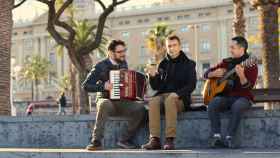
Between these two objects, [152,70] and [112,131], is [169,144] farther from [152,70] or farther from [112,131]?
[112,131]

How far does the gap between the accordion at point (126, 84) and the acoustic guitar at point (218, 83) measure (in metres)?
0.88

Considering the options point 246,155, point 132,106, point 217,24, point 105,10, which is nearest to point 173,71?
point 132,106

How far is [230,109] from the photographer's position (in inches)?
309

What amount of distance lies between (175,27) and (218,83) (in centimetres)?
9425

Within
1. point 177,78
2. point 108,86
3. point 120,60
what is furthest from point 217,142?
point 120,60

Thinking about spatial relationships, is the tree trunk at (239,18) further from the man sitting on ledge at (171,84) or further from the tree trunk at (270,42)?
the man sitting on ledge at (171,84)

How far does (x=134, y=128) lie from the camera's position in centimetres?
818

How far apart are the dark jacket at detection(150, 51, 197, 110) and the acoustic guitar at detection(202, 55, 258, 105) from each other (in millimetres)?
210

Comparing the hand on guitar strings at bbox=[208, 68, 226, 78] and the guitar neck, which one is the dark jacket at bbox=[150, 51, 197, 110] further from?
the guitar neck

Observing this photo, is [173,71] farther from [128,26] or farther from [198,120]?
[128,26]

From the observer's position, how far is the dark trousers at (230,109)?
759 cm

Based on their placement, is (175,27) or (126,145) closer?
(126,145)

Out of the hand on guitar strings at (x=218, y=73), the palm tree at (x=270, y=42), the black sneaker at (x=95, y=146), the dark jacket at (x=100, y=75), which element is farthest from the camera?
the palm tree at (x=270, y=42)

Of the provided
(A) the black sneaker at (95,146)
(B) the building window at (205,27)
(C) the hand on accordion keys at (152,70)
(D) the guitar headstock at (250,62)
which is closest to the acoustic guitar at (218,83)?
(D) the guitar headstock at (250,62)
